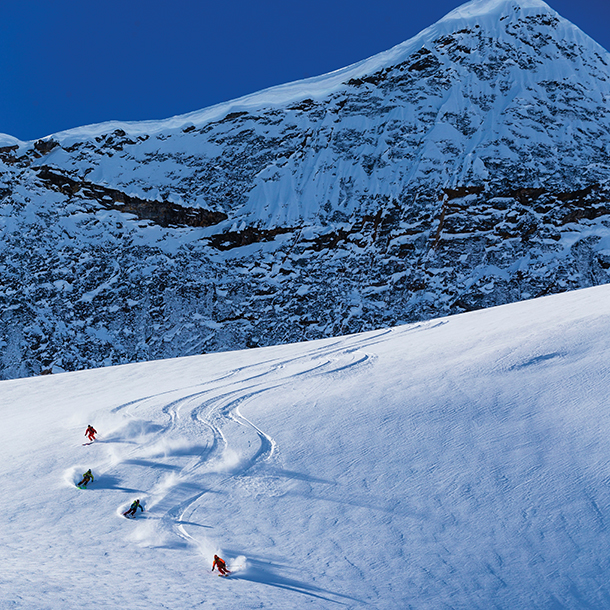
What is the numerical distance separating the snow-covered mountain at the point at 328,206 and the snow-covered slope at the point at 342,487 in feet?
96.2

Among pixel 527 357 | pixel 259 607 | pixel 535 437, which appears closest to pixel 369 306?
pixel 527 357

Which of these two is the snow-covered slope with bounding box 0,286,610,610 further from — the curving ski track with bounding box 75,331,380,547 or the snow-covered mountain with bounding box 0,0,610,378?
the snow-covered mountain with bounding box 0,0,610,378

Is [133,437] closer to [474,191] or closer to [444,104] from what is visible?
[474,191]

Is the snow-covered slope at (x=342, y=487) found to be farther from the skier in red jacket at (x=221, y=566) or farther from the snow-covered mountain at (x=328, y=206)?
the snow-covered mountain at (x=328, y=206)

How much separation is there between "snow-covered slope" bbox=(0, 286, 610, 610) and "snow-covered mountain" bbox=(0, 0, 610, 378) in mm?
29321

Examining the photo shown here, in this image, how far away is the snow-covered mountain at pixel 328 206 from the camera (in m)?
44.3

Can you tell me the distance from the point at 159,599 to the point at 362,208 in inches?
1820

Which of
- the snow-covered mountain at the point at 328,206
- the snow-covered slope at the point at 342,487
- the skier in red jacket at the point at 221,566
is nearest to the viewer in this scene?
the snow-covered slope at the point at 342,487

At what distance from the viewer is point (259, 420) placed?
40.9 feet

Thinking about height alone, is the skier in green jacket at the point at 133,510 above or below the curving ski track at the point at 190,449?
below

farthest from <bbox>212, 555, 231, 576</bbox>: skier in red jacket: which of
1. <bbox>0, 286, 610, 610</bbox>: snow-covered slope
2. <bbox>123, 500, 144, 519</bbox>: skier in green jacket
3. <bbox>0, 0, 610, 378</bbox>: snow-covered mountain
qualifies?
<bbox>0, 0, 610, 378</bbox>: snow-covered mountain

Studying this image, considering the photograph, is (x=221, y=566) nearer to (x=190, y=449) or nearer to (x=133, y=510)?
(x=133, y=510)

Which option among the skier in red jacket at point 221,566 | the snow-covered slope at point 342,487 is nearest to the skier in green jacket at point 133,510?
the snow-covered slope at point 342,487

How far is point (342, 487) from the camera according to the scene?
9.27 m
